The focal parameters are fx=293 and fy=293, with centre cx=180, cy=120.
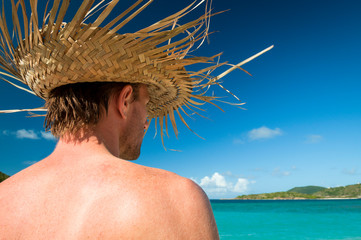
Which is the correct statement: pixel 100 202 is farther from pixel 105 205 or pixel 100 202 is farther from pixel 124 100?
pixel 124 100

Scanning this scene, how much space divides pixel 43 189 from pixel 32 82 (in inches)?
23.3

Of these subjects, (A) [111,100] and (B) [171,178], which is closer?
(B) [171,178]

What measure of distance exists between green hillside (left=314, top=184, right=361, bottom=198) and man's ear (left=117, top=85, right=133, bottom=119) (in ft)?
306

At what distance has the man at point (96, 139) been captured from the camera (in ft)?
2.45

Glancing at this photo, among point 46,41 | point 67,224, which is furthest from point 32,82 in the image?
point 67,224

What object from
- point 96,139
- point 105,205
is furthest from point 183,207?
point 96,139

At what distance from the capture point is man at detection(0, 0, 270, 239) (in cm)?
75

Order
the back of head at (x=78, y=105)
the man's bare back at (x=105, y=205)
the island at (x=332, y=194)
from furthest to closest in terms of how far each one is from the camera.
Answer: the island at (x=332, y=194) → the back of head at (x=78, y=105) → the man's bare back at (x=105, y=205)

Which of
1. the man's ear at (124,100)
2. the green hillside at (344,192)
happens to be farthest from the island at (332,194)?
the man's ear at (124,100)

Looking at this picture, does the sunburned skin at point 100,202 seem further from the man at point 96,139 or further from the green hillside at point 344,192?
the green hillside at point 344,192

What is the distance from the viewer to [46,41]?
106cm

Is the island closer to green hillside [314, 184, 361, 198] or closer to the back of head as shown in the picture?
green hillside [314, 184, 361, 198]

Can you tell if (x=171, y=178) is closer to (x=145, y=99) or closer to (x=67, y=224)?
(x=67, y=224)

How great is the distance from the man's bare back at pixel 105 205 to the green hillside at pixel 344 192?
93.5 metres
